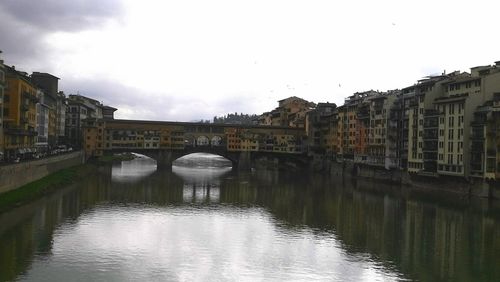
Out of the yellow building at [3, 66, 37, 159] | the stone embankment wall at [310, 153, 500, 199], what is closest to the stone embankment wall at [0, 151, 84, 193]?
the yellow building at [3, 66, 37, 159]

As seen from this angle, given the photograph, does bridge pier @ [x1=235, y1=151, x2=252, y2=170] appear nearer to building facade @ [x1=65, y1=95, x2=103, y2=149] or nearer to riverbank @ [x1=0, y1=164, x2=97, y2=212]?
building facade @ [x1=65, y1=95, x2=103, y2=149]

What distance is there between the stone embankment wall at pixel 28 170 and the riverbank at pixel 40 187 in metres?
0.38

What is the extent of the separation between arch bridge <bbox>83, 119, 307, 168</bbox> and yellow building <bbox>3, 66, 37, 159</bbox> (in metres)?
26.3

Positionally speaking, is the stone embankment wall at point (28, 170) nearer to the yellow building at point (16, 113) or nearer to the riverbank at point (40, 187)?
the riverbank at point (40, 187)

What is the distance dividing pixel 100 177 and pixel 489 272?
49.0 meters

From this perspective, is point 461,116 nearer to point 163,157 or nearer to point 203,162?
point 163,157

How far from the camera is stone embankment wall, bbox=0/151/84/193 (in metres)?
35.0

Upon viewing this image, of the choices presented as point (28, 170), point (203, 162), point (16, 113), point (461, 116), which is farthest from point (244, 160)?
point (28, 170)

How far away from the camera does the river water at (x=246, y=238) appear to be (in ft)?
72.5

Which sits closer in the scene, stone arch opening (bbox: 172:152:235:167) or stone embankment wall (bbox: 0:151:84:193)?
stone embankment wall (bbox: 0:151:84:193)

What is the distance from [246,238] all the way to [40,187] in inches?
845

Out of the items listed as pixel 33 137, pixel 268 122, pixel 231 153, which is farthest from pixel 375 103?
pixel 268 122

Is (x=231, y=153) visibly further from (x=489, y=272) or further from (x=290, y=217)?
(x=489, y=272)

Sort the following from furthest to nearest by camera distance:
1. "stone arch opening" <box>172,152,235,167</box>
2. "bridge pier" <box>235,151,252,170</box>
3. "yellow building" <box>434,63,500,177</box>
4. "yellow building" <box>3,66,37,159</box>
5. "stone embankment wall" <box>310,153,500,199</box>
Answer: "stone arch opening" <box>172,152,235,167</box> → "bridge pier" <box>235,151,252,170</box> → "yellow building" <box>3,66,37,159</box> → "yellow building" <box>434,63,500,177</box> → "stone embankment wall" <box>310,153,500,199</box>
